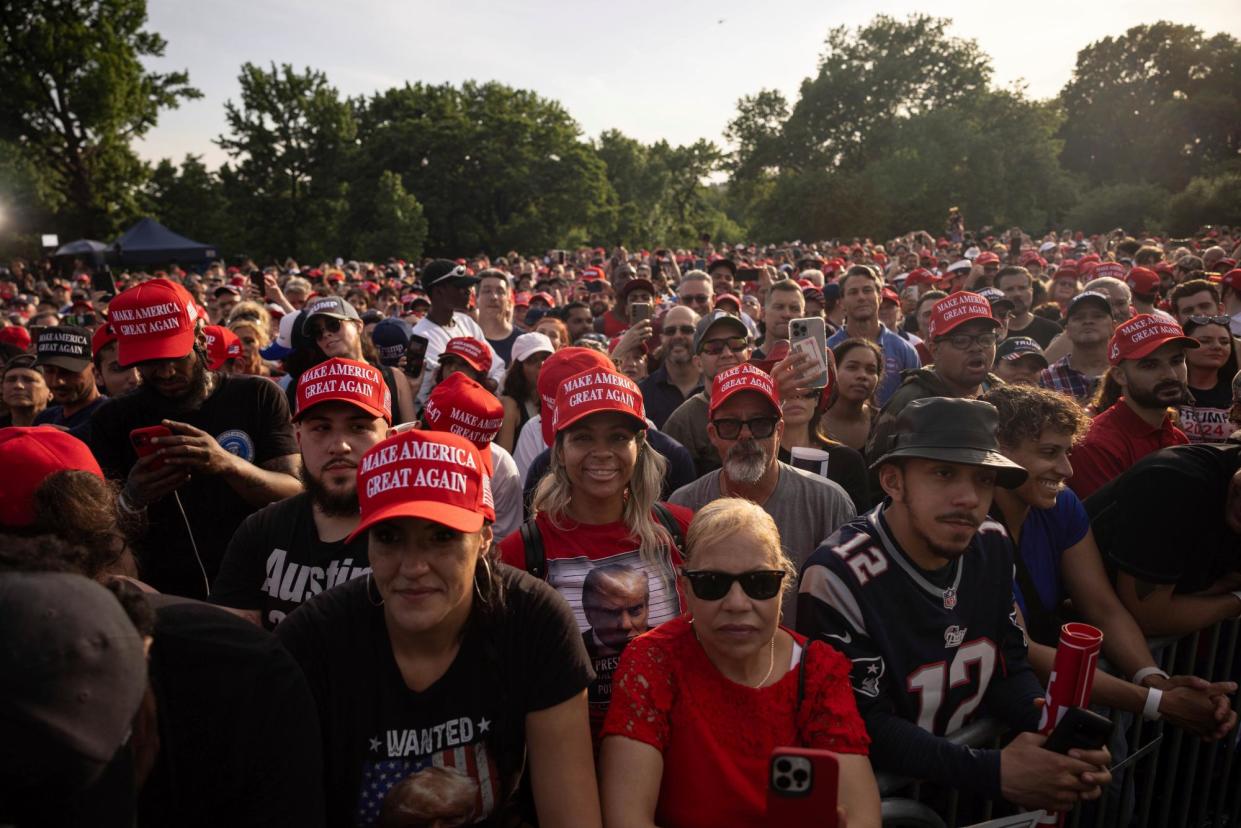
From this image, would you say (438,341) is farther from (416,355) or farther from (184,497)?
(184,497)

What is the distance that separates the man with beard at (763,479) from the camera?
3428 mm

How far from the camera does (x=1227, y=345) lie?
5.48 metres

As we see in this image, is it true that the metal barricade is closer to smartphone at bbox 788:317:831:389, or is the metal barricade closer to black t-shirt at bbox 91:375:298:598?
smartphone at bbox 788:317:831:389

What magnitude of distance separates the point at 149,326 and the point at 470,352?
2304 mm

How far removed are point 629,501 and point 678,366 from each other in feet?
9.65

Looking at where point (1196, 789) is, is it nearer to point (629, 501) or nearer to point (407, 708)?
point (629, 501)

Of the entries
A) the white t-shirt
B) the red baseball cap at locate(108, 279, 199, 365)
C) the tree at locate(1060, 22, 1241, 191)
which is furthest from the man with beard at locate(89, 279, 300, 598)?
the tree at locate(1060, 22, 1241, 191)

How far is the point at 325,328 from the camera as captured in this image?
471 centimetres

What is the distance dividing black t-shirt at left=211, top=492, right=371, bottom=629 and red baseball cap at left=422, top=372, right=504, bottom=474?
3.79ft

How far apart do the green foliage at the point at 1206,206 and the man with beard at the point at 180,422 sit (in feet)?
145

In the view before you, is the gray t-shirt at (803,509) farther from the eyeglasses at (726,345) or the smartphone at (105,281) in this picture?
the smartphone at (105,281)

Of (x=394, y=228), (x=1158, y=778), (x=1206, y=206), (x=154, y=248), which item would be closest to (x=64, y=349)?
(x=1158, y=778)

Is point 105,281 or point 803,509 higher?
point 105,281

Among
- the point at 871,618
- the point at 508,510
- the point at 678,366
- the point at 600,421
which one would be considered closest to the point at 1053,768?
the point at 871,618
